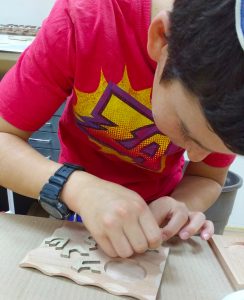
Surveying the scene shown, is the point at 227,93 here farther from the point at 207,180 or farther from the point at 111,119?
the point at 207,180

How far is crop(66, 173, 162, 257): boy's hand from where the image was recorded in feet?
1.57

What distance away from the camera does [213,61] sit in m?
0.31

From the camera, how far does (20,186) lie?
1.88 feet

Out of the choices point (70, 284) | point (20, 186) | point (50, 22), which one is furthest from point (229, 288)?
point (50, 22)

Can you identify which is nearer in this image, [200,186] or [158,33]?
[158,33]

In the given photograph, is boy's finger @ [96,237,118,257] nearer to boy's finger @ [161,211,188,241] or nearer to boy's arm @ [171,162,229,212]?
boy's finger @ [161,211,188,241]

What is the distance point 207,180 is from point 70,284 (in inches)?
16.6

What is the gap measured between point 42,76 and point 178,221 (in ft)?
0.95

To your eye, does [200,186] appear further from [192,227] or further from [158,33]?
[158,33]

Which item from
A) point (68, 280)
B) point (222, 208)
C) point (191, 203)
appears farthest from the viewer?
point (222, 208)

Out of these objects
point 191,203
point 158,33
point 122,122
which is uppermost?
point 158,33

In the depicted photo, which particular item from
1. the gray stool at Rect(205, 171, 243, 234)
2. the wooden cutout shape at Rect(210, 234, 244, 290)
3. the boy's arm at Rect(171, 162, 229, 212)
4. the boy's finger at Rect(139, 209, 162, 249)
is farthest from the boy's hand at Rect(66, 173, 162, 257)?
the gray stool at Rect(205, 171, 243, 234)

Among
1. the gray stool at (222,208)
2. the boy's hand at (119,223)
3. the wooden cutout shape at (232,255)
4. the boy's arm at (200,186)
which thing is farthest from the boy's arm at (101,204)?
the gray stool at (222,208)

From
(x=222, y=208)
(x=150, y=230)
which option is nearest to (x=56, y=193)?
(x=150, y=230)
